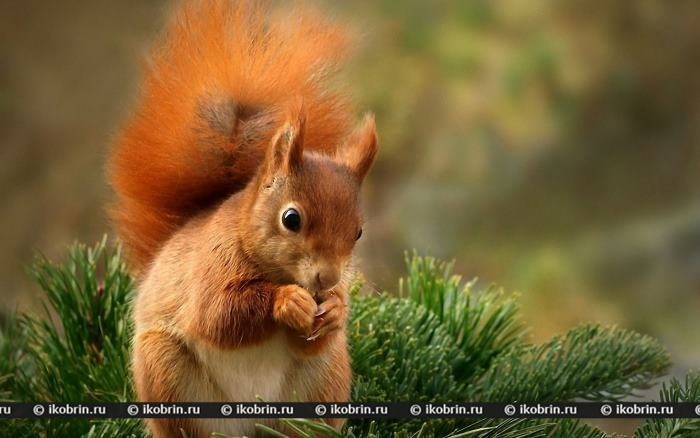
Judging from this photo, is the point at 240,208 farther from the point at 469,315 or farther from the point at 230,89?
the point at 469,315

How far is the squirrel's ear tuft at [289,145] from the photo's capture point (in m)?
0.89

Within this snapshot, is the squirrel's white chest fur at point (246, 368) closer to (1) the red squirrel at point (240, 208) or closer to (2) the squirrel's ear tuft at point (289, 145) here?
(1) the red squirrel at point (240, 208)

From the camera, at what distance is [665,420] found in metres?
0.94

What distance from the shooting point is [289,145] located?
0.90 metres

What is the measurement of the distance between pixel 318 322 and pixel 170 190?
29 centimetres

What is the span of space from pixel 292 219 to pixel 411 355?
0.29 meters

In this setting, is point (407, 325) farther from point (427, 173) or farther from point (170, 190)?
point (427, 173)

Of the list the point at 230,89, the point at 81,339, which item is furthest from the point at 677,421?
the point at 81,339

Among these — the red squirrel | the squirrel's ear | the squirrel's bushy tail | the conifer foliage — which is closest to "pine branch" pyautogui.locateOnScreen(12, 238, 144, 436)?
the conifer foliage

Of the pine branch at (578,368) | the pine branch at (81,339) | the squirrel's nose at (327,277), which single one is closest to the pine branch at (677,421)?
the pine branch at (578,368)

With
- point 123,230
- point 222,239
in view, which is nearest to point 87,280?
point 123,230

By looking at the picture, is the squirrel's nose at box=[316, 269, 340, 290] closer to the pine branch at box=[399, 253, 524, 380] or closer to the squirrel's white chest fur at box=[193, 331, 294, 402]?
the squirrel's white chest fur at box=[193, 331, 294, 402]

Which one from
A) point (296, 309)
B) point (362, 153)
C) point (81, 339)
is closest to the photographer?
point (296, 309)

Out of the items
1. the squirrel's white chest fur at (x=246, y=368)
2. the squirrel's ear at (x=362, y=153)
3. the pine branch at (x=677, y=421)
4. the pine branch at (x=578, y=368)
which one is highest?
the squirrel's ear at (x=362, y=153)
